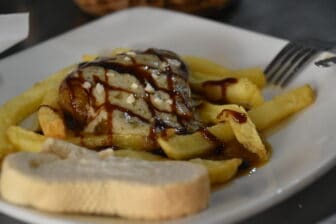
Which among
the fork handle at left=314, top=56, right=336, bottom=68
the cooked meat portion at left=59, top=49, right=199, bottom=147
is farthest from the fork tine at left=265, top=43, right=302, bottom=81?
the cooked meat portion at left=59, top=49, right=199, bottom=147

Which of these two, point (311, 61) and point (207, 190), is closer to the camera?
point (207, 190)

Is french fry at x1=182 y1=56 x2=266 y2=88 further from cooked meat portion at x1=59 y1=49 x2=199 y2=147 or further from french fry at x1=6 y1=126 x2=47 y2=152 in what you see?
french fry at x1=6 y1=126 x2=47 y2=152

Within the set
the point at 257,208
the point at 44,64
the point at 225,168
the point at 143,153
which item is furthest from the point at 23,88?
the point at 257,208

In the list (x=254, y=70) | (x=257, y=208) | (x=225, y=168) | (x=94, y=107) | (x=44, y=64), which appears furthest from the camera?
(x=44, y=64)

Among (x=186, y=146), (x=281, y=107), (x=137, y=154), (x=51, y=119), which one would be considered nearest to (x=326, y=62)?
(x=281, y=107)

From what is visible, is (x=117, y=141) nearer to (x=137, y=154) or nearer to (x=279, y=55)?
(x=137, y=154)

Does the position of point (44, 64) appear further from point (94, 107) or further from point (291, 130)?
point (291, 130)
